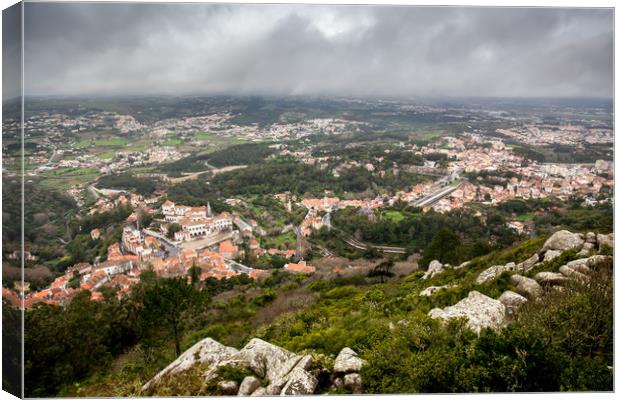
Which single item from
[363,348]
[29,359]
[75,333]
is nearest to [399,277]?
[363,348]

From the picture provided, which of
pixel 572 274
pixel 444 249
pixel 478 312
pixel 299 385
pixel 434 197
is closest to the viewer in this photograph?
pixel 299 385

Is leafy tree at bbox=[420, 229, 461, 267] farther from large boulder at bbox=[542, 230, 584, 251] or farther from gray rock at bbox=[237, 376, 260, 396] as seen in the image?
gray rock at bbox=[237, 376, 260, 396]

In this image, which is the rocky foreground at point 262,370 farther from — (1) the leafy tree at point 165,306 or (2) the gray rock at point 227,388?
(1) the leafy tree at point 165,306

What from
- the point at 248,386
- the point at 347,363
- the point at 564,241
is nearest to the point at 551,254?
the point at 564,241

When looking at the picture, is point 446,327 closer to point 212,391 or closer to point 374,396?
point 374,396

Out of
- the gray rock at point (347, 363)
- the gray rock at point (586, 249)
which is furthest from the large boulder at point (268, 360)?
the gray rock at point (586, 249)

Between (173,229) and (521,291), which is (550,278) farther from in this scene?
(173,229)
